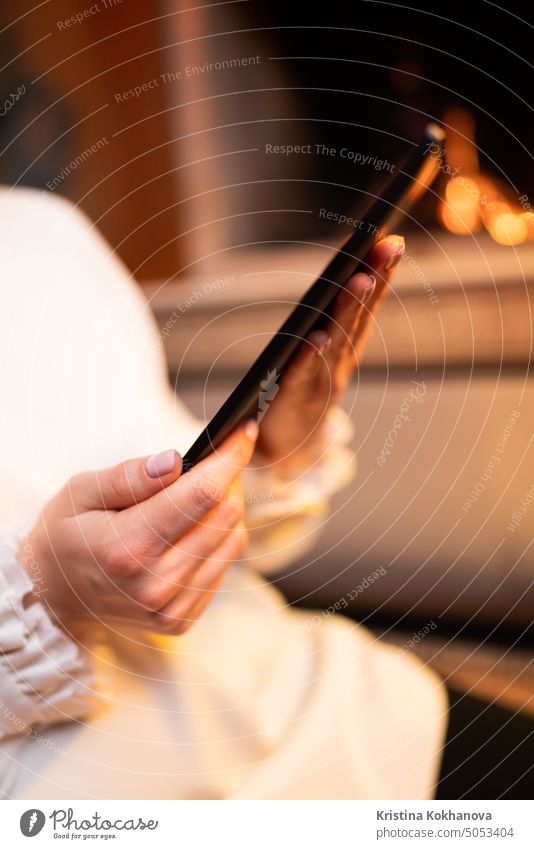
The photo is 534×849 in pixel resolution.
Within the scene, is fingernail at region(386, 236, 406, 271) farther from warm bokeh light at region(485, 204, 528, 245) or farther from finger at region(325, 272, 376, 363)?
warm bokeh light at region(485, 204, 528, 245)

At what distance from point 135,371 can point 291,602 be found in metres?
0.21

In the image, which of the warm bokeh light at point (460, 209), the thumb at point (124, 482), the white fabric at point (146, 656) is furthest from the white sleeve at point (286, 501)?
the warm bokeh light at point (460, 209)

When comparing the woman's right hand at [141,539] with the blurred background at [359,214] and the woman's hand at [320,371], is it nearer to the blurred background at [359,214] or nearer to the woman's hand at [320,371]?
the woman's hand at [320,371]

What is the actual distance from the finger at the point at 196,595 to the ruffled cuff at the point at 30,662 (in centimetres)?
4

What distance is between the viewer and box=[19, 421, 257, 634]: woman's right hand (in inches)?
11.7

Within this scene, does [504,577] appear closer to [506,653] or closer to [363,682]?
[506,653]

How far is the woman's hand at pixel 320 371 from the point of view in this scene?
0.34m

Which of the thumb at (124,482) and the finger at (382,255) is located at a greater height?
the finger at (382,255)

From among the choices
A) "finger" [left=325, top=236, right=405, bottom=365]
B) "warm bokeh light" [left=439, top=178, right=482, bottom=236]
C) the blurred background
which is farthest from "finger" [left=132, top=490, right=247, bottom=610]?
"warm bokeh light" [left=439, top=178, right=482, bottom=236]

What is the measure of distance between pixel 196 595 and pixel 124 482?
0.07 metres

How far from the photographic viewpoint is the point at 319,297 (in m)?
0.32

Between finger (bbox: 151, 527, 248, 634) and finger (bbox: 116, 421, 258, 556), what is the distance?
0.10 feet

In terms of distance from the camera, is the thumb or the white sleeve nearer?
the thumb

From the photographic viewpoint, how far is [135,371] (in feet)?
1.51
